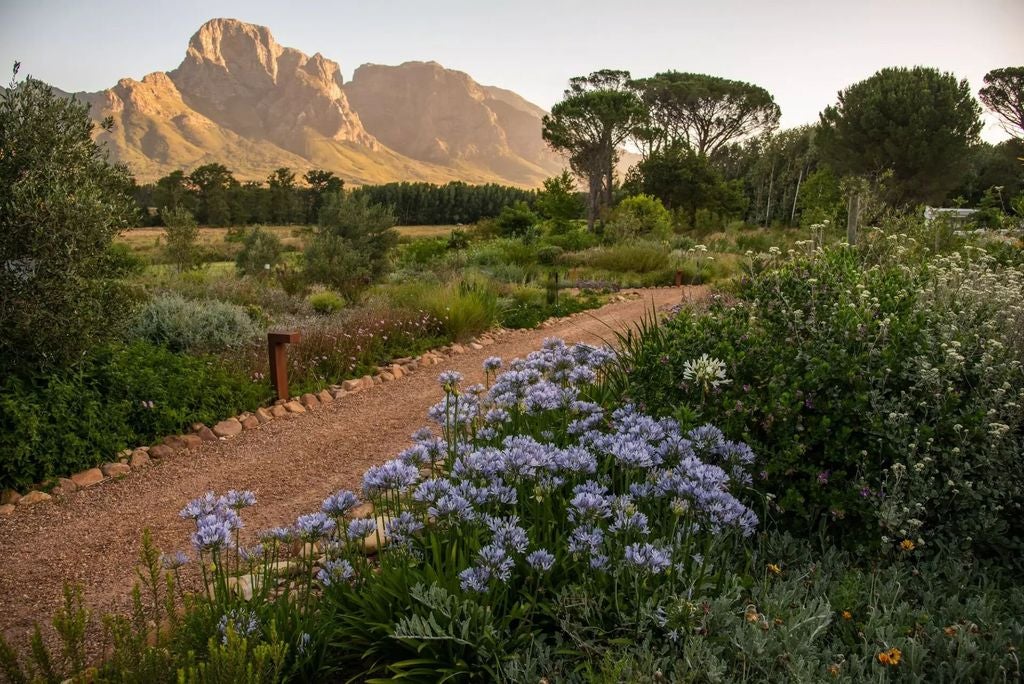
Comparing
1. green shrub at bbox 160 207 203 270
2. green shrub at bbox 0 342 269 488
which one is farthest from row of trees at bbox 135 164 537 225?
green shrub at bbox 0 342 269 488

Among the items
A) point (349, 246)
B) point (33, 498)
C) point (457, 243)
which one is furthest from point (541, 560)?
point (457, 243)

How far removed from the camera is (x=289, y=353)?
24.2ft

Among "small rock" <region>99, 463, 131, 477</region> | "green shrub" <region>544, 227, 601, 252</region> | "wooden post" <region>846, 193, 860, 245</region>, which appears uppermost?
"wooden post" <region>846, 193, 860, 245</region>

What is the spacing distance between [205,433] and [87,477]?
1015 mm

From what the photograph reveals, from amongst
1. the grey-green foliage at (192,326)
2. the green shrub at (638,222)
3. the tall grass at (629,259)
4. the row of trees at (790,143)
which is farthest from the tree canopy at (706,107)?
the grey-green foliage at (192,326)

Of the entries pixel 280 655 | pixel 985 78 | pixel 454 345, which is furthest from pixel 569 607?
pixel 985 78

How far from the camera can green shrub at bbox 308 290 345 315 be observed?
10562 mm

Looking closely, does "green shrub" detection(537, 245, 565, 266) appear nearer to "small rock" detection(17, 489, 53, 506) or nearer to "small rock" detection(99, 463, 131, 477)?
"small rock" detection(99, 463, 131, 477)

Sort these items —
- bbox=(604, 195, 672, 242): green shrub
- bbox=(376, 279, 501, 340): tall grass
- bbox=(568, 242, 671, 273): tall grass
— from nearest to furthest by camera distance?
1. bbox=(376, 279, 501, 340): tall grass
2. bbox=(568, 242, 671, 273): tall grass
3. bbox=(604, 195, 672, 242): green shrub

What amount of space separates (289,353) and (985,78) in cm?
4226

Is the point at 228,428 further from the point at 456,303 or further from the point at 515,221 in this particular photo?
the point at 515,221

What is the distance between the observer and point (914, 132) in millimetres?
29750

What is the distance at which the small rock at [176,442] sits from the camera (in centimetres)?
529

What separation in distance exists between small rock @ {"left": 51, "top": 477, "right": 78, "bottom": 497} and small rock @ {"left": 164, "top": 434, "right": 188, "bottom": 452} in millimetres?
767
